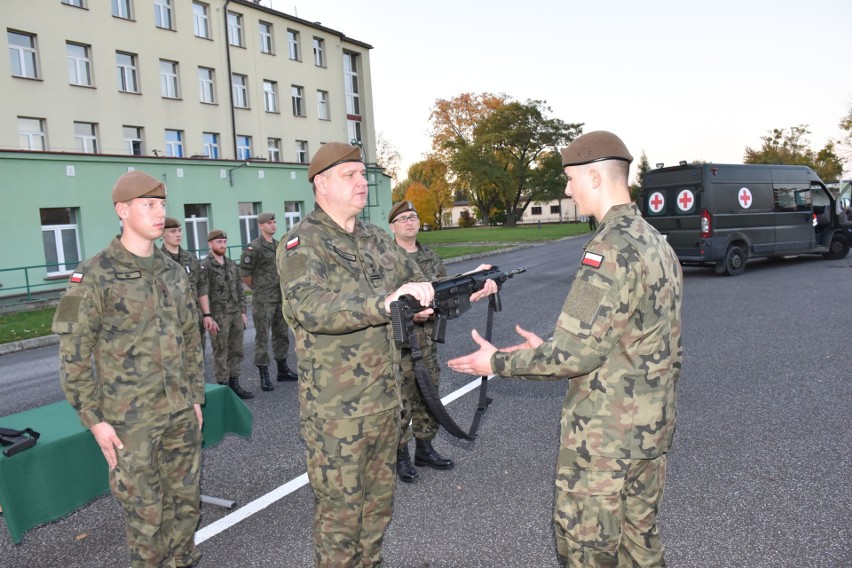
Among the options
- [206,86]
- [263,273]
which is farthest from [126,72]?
[263,273]

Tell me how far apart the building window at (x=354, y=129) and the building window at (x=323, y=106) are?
195cm

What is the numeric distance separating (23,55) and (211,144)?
9.01m

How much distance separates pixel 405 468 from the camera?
15.4 ft

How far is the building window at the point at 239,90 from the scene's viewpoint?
31.6 m

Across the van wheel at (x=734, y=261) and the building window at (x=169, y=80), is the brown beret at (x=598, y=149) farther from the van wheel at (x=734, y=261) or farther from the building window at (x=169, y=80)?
the building window at (x=169, y=80)

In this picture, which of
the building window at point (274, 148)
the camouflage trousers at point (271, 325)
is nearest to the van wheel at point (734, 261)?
the camouflage trousers at point (271, 325)

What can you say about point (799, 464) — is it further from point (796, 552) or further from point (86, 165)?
point (86, 165)

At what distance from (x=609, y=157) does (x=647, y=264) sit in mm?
467

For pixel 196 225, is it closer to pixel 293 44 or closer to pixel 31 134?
pixel 31 134

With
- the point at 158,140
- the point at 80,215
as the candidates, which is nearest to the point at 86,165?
the point at 80,215

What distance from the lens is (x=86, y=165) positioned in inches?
838

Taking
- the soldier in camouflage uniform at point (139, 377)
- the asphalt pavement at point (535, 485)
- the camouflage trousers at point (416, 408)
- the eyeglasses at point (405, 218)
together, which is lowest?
the asphalt pavement at point (535, 485)

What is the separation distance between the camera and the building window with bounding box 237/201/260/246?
90.1ft

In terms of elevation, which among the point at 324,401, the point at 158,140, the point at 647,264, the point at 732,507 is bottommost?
the point at 732,507
